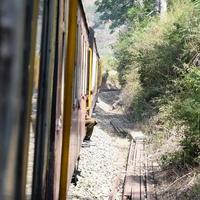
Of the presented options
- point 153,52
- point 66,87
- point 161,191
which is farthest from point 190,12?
point 66,87

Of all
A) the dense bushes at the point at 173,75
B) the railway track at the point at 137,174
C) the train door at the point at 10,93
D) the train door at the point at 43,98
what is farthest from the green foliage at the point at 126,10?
the train door at the point at 10,93

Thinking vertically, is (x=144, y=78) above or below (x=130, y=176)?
above

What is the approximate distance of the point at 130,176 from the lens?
9.80 metres

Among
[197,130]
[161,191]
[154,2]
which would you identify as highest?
[154,2]

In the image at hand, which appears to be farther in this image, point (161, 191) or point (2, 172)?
point (161, 191)

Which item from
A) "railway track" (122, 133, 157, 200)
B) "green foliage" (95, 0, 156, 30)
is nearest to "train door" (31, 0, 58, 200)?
"railway track" (122, 133, 157, 200)

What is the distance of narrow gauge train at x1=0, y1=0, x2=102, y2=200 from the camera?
719 mm

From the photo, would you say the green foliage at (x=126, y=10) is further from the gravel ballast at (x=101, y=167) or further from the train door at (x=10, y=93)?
the train door at (x=10, y=93)

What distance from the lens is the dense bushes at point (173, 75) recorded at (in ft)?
30.7

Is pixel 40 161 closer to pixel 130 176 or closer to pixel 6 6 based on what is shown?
pixel 6 6

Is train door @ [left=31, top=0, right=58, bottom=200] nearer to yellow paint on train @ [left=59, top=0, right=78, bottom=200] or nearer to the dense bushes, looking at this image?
yellow paint on train @ [left=59, top=0, right=78, bottom=200]

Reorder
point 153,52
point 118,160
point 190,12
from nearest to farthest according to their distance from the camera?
point 118,160 < point 190,12 < point 153,52

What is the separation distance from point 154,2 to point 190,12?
16.7 m

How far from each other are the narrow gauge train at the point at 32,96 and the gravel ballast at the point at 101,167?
4.02 meters
